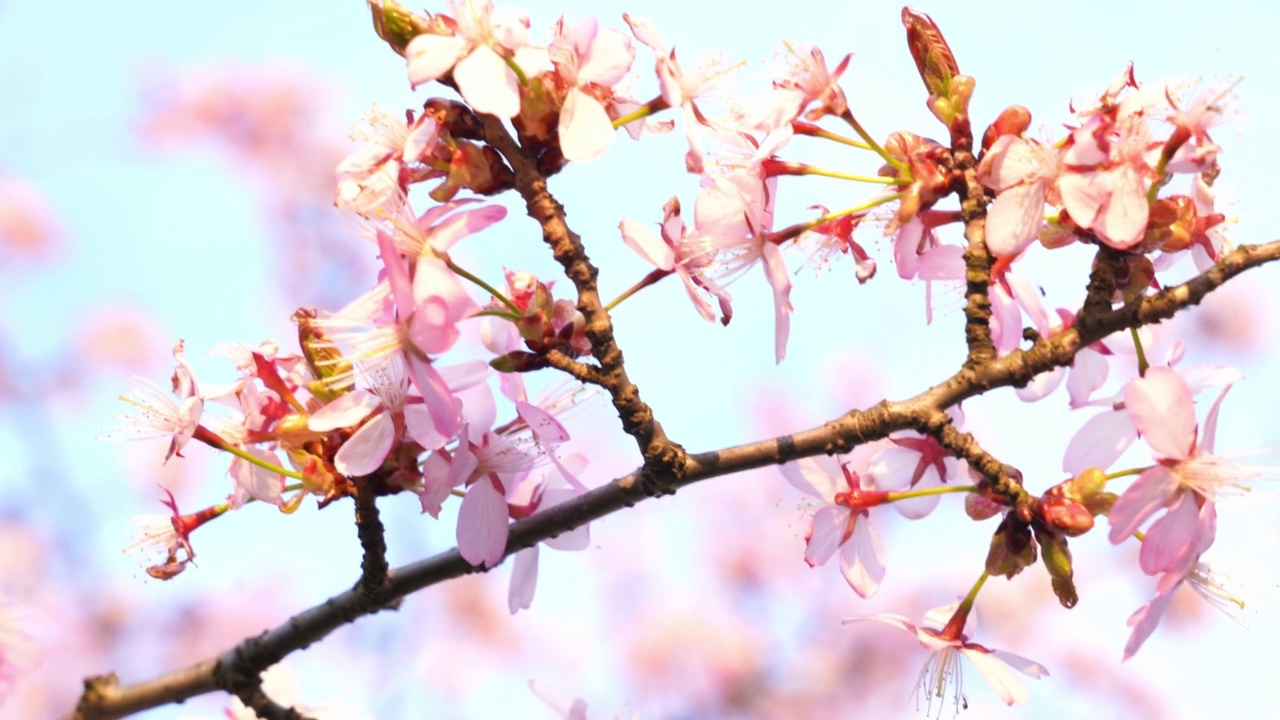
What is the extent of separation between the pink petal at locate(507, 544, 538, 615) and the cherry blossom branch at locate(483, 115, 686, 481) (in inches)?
16.2

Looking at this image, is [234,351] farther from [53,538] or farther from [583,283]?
[53,538]

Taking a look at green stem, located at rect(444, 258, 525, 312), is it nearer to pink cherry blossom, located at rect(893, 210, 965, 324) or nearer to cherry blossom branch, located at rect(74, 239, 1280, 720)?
cherry blossom branch, located at rect(74, 239, 1280, 720)

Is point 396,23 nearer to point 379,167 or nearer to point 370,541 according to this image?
point 379,167

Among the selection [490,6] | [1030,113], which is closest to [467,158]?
[490,6]

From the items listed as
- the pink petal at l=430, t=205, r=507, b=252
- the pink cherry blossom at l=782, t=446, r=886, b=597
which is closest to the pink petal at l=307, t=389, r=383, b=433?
the pink petal at l=430, t=205, r=507, b=252

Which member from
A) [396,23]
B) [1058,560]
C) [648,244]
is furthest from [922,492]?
[396,23]

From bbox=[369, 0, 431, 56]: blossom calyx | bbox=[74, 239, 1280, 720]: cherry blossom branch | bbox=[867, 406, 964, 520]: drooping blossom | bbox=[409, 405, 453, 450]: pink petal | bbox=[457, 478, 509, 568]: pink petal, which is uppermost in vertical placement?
bbox=[369, 0, 431, 56]: blossom calyx

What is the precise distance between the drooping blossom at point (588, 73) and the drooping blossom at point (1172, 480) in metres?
0.88

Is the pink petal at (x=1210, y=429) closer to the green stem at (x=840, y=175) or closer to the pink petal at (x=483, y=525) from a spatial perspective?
the green stem at (x=840, y=175)

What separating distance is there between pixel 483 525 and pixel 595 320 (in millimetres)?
390

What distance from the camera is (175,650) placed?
8305 millimetres

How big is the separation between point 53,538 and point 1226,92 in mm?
6453

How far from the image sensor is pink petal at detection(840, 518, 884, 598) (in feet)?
6.27

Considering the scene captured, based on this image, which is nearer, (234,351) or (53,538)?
(234,351)
